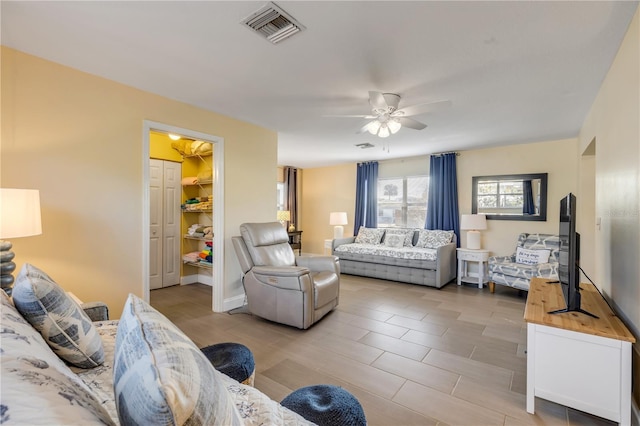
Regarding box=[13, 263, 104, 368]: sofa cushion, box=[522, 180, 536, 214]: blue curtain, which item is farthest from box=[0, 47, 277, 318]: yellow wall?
box=[522, 180, 536, 214]: blue curtain

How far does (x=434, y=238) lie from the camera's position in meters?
5.33

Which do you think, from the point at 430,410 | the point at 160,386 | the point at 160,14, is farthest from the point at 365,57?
the point at 430,410

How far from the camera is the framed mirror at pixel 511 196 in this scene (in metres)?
4.70

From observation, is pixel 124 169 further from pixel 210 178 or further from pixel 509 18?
pixel 509 18

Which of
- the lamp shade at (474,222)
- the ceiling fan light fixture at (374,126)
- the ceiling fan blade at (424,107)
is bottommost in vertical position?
the lamp shade at (474,222)

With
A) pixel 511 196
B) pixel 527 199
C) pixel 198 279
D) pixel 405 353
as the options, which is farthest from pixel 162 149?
pixel 527 199

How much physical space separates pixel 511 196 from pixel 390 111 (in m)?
3.46

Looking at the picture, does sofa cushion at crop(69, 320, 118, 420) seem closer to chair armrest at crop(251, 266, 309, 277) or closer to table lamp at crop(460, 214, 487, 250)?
chair armrest at crop(251, 266, 309, 277)

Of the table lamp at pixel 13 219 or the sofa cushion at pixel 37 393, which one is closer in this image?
the sofa cushion at pixel 37 393

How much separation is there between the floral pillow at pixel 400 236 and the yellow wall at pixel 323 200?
50.4 inches

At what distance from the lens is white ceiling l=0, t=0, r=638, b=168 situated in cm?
169

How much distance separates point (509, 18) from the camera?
1.75 meters

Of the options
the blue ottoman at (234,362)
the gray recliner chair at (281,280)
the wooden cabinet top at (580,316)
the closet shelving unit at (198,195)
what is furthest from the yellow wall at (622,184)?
the closet shelving unit at (198,195)

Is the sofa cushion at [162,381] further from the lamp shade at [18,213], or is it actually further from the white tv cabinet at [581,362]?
the white tv cabinet at [581,362]
